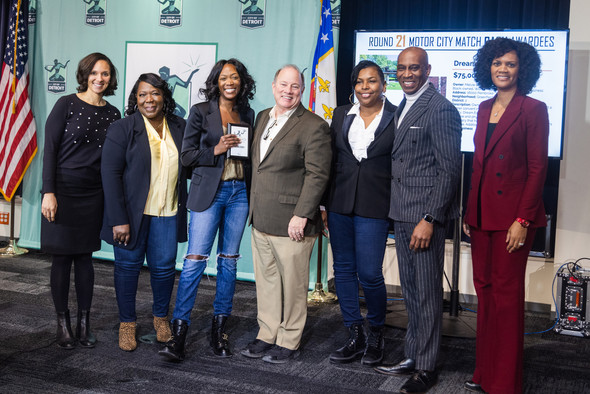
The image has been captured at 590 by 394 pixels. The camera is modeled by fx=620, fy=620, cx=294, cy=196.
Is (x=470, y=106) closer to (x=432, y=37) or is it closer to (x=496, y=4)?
(x=432, y=37)

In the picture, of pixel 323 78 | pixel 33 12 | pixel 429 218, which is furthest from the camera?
pixel 33 12

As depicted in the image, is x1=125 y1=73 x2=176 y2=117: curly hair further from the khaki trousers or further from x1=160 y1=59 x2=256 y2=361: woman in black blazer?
the khaki trousers

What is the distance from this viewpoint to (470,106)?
4.15m

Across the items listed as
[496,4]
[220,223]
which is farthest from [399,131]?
[496,4]

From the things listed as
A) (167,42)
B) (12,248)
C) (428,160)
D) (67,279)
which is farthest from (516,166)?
(12,248)

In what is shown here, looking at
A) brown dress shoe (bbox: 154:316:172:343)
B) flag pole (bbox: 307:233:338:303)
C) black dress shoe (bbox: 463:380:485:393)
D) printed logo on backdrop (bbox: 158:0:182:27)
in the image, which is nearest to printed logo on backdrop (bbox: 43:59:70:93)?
printed logo on backdrop (bbox: 158:0:182:27)

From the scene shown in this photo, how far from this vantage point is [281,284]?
3.15m

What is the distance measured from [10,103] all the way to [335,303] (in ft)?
11.6

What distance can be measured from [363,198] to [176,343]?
118cm

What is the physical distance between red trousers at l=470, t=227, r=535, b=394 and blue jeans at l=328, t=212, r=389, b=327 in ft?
1.57

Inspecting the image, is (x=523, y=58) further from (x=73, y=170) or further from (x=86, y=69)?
(x=73, y=170)

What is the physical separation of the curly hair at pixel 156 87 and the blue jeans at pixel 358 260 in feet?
3.36

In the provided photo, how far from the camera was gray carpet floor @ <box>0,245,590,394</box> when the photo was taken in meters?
2.81

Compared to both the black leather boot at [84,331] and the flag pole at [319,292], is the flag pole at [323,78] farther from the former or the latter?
the black leather boot at [84,331]
